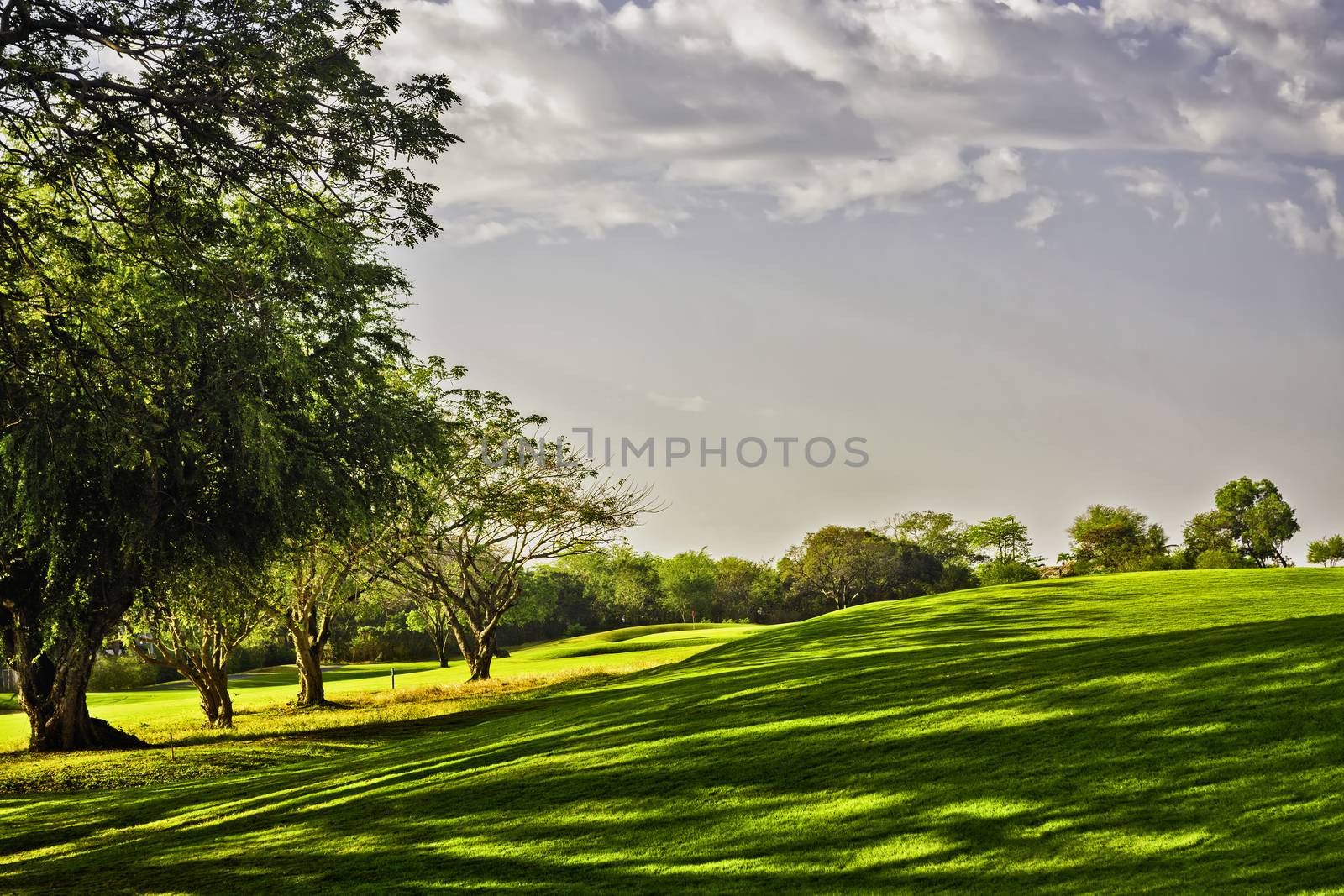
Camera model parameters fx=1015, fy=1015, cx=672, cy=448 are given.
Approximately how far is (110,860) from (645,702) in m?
8.87

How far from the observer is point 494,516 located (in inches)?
1439

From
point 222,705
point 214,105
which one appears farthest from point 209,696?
point 214,105

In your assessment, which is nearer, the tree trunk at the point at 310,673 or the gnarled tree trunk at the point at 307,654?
the gnarled tree trunk at the point at 307,654

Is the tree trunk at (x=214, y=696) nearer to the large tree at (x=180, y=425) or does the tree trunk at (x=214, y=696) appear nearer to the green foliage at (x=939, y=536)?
the large tree at (x=180, y=425)

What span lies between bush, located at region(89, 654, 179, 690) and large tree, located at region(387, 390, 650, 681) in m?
26.2

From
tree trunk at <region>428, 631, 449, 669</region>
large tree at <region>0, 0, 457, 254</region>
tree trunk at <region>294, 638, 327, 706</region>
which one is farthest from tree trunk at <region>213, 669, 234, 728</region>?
tree trunk at <region>428, 631, 449, 669</region>

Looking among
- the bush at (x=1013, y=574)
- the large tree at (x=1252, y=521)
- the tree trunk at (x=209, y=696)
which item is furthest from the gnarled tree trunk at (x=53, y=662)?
the large tree at (x=1252, y=521)

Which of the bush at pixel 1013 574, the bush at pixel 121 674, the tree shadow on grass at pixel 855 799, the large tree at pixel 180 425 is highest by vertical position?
the large tree at pixel 180 425

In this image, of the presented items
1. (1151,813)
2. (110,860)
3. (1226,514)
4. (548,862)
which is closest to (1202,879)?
(1151,813)

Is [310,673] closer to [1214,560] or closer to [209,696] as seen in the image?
[209,696]

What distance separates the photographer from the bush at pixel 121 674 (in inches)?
2170

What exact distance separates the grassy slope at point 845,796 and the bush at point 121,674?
1706 inches

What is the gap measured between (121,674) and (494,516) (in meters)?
32.2

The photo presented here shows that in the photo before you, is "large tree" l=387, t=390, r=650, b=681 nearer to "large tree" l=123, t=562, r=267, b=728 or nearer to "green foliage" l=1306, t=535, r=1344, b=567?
"large tree" l=123, t=562, r=267, b=728
